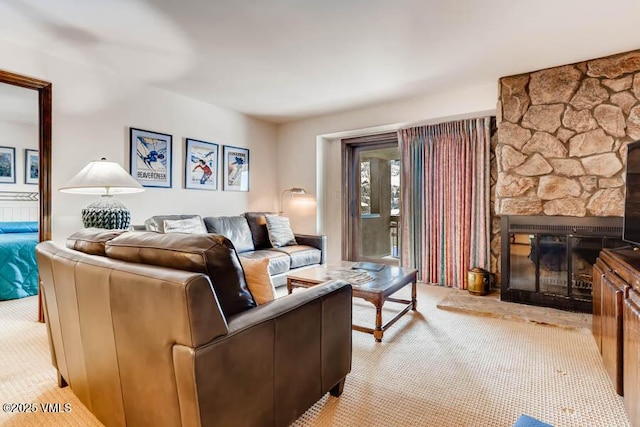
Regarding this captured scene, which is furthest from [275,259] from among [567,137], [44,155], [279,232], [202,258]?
[567,137]

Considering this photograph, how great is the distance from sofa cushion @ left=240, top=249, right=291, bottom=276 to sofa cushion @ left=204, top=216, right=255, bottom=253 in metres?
0.20

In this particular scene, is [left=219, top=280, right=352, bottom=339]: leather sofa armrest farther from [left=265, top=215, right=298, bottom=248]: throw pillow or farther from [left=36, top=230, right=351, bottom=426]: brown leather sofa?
[left=265, top=215, right=298, bottom=248]: throw pillow

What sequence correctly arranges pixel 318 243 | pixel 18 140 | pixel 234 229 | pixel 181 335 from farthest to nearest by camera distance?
pixel 318 243 < pixel 234 229 < pixel 18 140 < pixel 181 335

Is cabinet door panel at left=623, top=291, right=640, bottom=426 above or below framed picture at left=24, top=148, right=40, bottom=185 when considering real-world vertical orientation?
below

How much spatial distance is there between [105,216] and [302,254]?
2.03 meters

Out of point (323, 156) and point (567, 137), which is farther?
point (323, 156)

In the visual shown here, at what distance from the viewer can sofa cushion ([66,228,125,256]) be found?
4.99ft

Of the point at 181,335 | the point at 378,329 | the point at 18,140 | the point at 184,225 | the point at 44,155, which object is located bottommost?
the point at 378,329

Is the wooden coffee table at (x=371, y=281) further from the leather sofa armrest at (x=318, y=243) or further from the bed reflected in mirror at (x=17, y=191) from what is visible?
the bed reflected in mirror at (x=17, y=191)

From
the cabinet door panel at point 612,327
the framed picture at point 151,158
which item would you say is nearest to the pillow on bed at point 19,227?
the framed picture at point 151,158

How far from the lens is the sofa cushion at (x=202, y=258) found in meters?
1.20

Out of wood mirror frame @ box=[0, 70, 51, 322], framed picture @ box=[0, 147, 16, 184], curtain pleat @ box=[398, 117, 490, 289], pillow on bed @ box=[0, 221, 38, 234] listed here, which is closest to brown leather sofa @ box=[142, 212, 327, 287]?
wood mirror frame @ box=[0, 70, 51, 322]

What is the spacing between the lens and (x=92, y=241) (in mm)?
1563

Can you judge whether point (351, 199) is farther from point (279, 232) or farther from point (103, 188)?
point (103, 188)
